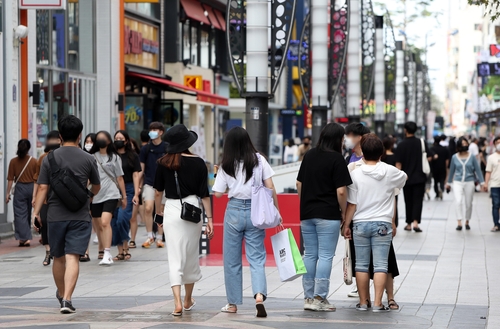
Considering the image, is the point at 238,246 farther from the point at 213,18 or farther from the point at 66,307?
the point at 213,18

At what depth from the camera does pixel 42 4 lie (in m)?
18.6

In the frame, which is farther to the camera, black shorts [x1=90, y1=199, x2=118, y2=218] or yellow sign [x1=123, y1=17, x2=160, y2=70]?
yellow sign [x1=123, y1=17, x2=160, y2=70]

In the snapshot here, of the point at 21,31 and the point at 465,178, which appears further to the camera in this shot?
the point at 465,178

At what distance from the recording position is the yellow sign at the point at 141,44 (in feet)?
92.5

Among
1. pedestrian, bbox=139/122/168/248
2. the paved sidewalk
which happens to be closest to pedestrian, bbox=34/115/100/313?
the paved sidewalk

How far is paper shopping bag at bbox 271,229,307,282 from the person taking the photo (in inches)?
372

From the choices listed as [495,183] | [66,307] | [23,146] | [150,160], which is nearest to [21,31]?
[23,146]

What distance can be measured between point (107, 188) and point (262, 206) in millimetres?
4954

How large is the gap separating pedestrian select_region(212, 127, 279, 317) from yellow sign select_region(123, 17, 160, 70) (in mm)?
18279

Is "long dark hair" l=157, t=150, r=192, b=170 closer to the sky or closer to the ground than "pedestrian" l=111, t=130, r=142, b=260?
closer to the sky

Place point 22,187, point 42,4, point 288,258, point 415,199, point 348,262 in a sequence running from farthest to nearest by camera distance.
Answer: point 415,199 → point 42,4 → point 22,187 → point 348,262 → point 288,258

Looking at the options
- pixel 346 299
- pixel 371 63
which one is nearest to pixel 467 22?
pixel 371 63

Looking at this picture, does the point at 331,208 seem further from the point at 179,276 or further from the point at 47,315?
the point at 47,315

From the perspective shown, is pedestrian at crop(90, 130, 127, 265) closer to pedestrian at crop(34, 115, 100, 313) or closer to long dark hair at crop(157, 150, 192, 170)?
pedestrian at crop(34, 115, 100, 313)
